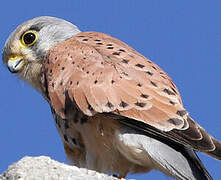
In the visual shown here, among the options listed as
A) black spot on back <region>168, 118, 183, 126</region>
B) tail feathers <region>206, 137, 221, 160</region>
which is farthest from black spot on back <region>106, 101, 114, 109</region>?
tail feathers <region>206, 137, 221, 160</region>

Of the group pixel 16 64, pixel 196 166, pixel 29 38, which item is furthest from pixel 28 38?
pixel 196 166

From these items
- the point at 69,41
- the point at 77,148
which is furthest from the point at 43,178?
the point at 69,41

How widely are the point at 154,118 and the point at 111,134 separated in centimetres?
51

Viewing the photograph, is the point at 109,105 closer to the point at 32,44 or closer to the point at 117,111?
the point at 117,111

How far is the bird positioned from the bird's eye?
13.0 inches

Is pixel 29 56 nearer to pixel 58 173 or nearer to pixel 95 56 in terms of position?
pixel 95 56

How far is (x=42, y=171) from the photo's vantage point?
14.6 ft

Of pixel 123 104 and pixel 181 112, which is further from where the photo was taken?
pixel 123 104

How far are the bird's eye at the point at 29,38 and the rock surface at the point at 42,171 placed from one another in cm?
289

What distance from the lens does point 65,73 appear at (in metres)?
6.20

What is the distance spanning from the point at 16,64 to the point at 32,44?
0.29 meters

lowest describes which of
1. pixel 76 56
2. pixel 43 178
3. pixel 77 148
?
pixel 77 148

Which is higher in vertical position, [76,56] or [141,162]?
[76,56]

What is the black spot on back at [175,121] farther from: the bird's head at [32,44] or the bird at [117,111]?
the bird's head at [32,44]
